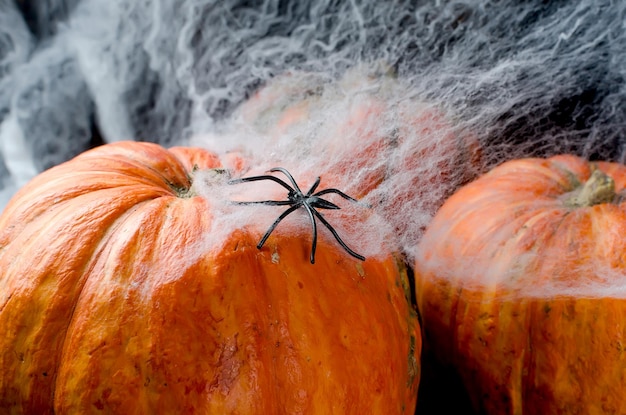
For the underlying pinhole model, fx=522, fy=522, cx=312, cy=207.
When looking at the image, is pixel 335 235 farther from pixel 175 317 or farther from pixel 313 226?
pixel 175 317

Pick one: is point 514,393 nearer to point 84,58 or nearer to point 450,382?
point 450,382

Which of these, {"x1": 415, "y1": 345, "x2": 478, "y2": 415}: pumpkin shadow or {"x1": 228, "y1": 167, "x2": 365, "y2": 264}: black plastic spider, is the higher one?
{"x1": 228, "y1": 167, "x2": 365, "y2": 264}: black plastic spider

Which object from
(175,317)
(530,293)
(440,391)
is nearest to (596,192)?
(530,293)

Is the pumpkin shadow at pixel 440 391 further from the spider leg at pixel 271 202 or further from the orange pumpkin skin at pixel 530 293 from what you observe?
the spider leg at pixel 271 202

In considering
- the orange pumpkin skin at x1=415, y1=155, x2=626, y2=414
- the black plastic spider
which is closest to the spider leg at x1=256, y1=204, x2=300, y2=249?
the black plastic spider

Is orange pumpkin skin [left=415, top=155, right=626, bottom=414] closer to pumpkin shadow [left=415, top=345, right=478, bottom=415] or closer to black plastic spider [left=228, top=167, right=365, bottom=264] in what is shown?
pumpkin shadow [left=415, top=345, right=478, bottom=415]

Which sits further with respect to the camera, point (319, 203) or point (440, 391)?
point (440, 391)
